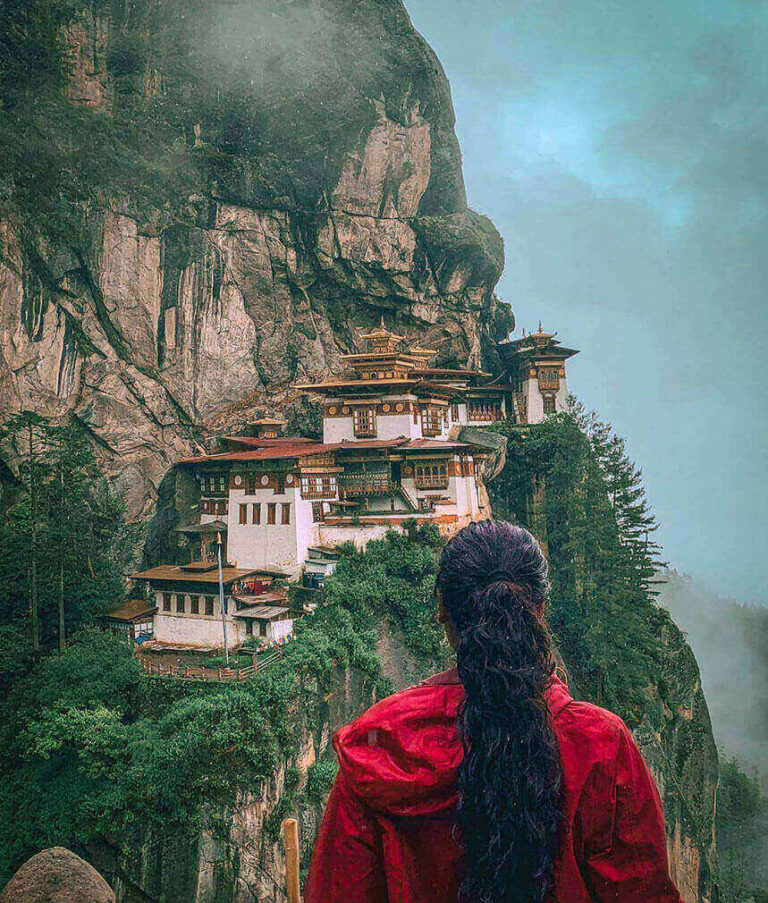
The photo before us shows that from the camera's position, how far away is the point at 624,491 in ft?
86.7

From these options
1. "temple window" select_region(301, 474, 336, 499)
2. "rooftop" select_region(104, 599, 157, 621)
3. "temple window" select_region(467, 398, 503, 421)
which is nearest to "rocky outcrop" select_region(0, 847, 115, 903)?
"rooftop" select_region(104, 599, 157, 621)

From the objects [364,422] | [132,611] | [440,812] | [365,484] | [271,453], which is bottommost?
[440,812]

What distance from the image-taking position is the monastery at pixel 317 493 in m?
20.1

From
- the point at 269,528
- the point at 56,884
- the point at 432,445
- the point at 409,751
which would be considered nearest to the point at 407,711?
the point at 409,751

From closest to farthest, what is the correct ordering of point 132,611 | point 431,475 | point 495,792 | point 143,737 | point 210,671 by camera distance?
Answer: point 495,792
point 143,737
point 210,671
point 132,611
point 431,475

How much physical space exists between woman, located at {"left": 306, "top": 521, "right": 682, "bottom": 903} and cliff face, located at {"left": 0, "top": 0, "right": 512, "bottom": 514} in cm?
2402

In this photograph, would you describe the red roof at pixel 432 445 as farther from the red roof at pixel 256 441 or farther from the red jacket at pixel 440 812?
the red jacket at pixel 440 812

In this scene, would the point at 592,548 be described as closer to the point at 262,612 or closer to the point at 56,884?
the point at 262,612

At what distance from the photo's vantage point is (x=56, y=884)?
7.58 m

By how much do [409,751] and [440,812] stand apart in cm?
19

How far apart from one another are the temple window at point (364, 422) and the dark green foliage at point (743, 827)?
2627cm

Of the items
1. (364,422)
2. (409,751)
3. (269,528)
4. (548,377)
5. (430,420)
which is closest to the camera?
(409,751)

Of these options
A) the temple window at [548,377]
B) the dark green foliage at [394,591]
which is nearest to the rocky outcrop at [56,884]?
the dark green foliage at [394,591]

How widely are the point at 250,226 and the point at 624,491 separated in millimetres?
20061
